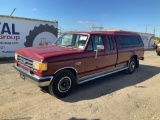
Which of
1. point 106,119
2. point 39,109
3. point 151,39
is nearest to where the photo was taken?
point 106,119

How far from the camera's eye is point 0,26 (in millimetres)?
10305

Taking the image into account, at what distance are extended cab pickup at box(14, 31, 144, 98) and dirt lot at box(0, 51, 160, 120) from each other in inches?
18.4

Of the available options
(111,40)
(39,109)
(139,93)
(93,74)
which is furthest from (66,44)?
(139,93)

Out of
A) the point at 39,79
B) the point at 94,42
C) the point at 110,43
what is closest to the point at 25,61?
the point at 39,79

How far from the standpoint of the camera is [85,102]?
15.7 feet

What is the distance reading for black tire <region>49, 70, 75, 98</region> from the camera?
4734 mm

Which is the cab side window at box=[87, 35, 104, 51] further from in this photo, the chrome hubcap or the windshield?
the chrome hubcap

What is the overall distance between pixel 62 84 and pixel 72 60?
2.58 feet

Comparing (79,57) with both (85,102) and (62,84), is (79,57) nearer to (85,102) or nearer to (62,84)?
(62,84)

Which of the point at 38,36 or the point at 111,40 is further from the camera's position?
the point at 38,36

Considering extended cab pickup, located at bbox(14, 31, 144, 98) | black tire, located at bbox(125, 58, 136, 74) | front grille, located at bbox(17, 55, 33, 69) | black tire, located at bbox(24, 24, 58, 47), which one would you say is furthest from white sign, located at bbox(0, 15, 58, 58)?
black tire, located at bbox(125, 58, 136, 74)

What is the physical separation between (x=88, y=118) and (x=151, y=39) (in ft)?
76.9

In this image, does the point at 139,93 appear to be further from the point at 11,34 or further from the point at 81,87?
the point at 11,34

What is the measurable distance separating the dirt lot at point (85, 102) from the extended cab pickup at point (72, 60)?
1.54 ft
